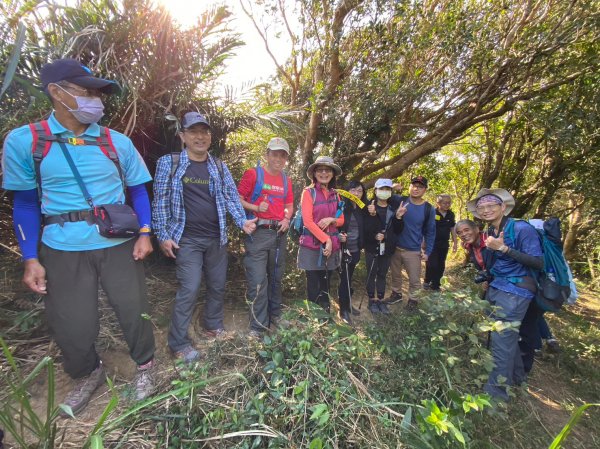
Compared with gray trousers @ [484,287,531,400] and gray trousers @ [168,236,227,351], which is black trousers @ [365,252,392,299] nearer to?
gray trousers @ [484,287,531,400]

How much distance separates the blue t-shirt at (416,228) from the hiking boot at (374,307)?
1011 mm

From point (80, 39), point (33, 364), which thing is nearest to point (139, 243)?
point (33, 364)

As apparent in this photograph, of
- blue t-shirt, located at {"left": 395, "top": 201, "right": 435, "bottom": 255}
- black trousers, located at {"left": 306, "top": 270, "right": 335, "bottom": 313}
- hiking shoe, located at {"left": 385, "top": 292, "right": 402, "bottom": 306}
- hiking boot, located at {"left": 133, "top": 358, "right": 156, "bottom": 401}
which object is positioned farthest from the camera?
hiking shoe, located at {"left": 385, "top": 292, "right": 402, "bottom": 306}

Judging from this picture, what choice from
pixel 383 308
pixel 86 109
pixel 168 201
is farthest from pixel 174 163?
pixel 383 308

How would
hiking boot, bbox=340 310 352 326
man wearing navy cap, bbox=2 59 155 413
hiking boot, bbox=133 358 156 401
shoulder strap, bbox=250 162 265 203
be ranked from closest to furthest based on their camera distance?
1. hiking boot, bbox=133 358 156 401
2. man wearing navy cap, bbox=2 59 155 413
3. shoulder strap, bbox=250 162 265 203
4. hiking boot, bbox=340 310 352 326

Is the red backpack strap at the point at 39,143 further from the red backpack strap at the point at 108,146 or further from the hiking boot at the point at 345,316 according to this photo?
the hiking boot at the point at 345,316

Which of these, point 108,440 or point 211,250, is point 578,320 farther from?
point 108,440

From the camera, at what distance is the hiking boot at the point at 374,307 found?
4.39 meters

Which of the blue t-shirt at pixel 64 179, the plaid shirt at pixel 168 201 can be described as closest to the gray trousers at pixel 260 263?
the plaid shirt at pixel 168 201

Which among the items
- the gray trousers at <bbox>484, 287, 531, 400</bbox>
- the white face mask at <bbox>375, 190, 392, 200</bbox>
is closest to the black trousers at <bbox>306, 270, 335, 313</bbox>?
the white face mask at <bbox>375, 190, 392, 200</bbox>

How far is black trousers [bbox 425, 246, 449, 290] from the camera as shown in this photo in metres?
5.46

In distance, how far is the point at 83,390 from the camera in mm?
2113

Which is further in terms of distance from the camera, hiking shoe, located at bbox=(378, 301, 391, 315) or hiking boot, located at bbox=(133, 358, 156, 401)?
hiking shoe, located at bbox=(378, 301, 391, 315)

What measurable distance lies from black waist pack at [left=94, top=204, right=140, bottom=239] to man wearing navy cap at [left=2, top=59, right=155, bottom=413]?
5 centimetres
